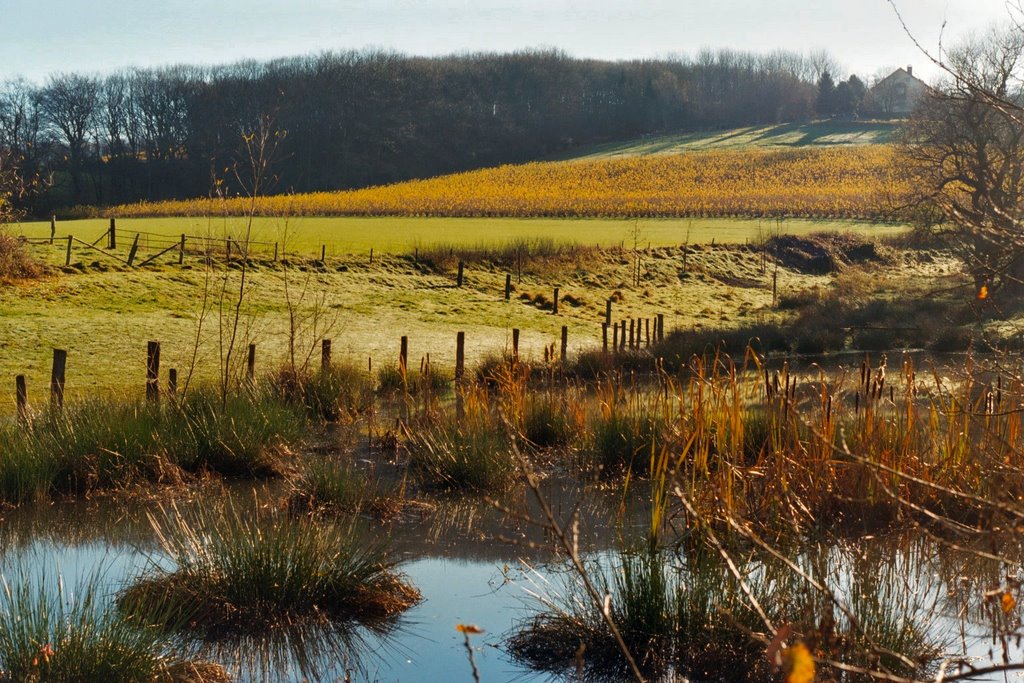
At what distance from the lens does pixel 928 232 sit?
29719 millimetres

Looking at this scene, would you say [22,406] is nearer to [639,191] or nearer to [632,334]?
[632,334]

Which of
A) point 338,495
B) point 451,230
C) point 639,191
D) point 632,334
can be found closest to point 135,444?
point 338,495

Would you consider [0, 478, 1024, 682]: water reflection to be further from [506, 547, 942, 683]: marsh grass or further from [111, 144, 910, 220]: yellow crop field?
[111, 144, 910, 220]: yellow crop field

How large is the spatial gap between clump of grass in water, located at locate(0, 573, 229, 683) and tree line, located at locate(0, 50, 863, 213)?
5976cm

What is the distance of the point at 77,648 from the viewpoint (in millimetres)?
5207

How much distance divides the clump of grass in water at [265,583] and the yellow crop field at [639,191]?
41307mm

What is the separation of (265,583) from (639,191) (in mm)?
56036

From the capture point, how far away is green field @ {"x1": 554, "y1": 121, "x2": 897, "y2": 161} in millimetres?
78613

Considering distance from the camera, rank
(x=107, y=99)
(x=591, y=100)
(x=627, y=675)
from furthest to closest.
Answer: (x=591, y=100)
(x=107, y=99)
(x=627, y=675)

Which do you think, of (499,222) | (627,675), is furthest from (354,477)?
(499,222)

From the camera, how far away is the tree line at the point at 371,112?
74438mm

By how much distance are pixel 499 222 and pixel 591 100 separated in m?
52.9

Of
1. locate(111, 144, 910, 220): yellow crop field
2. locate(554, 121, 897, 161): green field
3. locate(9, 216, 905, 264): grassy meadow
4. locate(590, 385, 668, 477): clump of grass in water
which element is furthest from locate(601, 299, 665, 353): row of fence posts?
locate(554, 121, 897, 161): green field

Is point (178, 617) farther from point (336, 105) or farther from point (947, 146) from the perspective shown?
point (336, 105)
